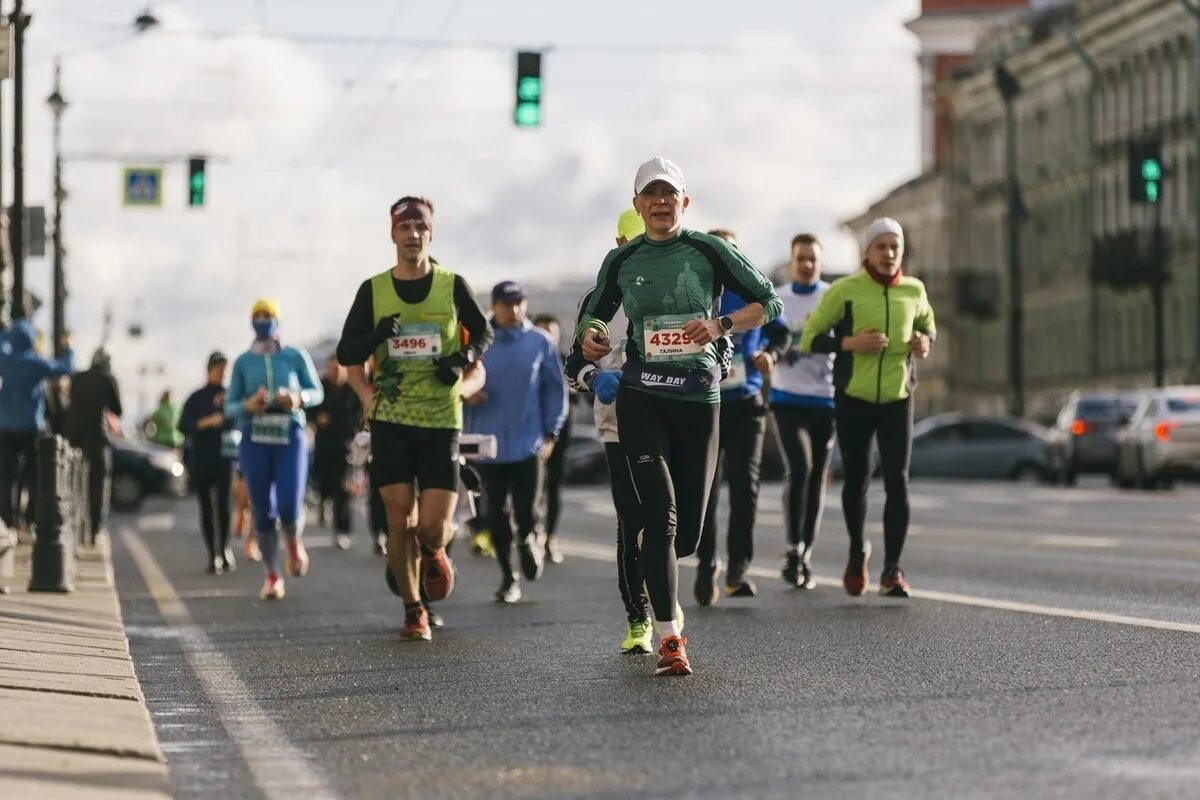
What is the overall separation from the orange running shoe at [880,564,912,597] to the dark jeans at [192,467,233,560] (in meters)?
8.73

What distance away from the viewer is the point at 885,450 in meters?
16.0

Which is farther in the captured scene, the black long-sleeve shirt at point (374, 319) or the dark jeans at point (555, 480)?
the dark jeans at point (555, 480)

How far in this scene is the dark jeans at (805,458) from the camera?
56.3 feet

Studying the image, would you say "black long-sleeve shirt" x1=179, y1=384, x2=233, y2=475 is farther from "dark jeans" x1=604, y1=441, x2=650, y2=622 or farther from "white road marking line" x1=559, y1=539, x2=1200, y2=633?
"dark jeans" x1=604, y1=441, x2=650, y2=622

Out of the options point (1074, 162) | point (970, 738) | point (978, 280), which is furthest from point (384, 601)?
point (978, 280)

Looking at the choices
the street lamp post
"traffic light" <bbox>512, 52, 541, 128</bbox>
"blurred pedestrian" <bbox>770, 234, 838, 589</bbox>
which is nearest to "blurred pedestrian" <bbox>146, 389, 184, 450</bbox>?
the street lamp post

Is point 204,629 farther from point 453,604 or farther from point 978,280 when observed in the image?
point 978,280

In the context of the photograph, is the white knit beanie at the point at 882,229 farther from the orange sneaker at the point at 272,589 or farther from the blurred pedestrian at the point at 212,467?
the blurred pedestrian at the point at 212,467

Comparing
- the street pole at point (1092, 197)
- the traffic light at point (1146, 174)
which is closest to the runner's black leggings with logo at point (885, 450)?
the traffic light at point (1146, 174)

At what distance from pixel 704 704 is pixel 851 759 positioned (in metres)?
1.72

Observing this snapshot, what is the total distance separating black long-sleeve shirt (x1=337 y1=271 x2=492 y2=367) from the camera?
13977 mm

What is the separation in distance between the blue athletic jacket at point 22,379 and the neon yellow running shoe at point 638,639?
11092 mm

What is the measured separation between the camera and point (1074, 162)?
89.2 metres

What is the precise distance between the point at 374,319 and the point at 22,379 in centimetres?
974
